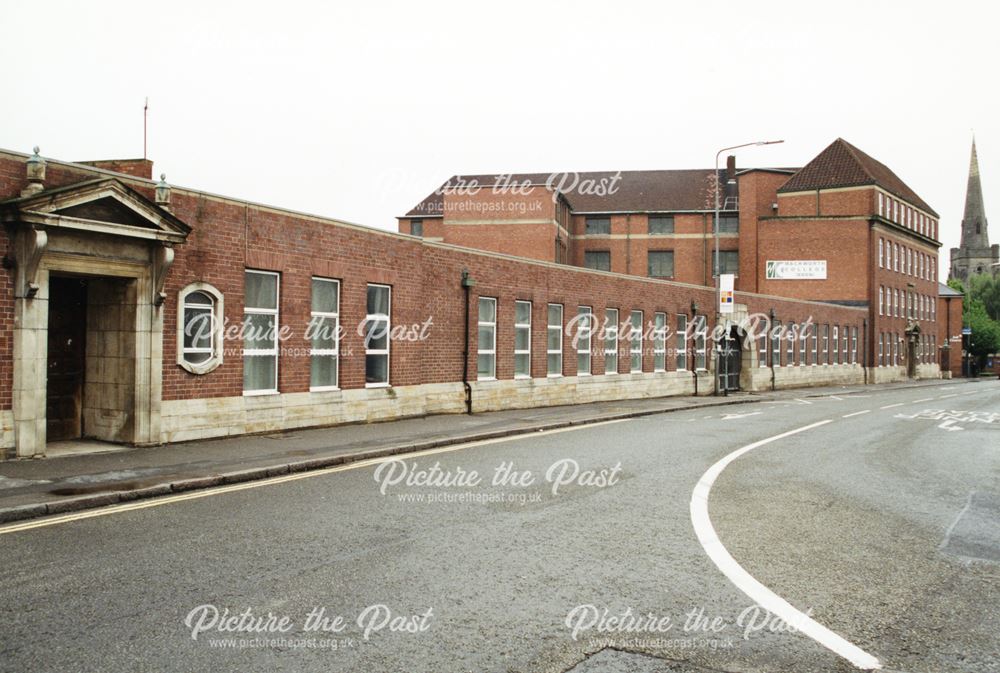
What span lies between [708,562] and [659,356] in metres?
25.7

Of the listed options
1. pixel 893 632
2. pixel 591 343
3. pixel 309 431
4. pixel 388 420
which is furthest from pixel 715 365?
pixel 893 632

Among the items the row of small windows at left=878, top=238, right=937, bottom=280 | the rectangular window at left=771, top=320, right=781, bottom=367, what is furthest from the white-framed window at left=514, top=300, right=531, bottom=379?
the row of small windows at left=878, top=238, right=937, bottom=280

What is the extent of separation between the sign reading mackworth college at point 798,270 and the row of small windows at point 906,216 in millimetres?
6436

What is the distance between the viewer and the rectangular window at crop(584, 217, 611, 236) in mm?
71938

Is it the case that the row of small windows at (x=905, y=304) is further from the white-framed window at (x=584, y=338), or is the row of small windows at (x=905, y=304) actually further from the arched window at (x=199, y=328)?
the arched window at (x=199, y=328)

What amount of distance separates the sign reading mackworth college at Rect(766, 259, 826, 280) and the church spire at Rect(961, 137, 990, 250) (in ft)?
283

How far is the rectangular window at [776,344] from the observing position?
40.9 meters

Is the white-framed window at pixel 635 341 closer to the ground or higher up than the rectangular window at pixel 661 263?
closer to the ground

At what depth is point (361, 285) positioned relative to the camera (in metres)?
17.7

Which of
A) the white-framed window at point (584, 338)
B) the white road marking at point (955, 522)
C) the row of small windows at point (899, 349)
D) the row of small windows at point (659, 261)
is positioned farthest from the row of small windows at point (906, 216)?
the white road marking at point (955, 522)

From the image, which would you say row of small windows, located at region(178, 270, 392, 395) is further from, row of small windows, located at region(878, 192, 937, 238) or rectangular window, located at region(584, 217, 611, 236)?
rectangular window, located at region(584, 217, 611, 236)

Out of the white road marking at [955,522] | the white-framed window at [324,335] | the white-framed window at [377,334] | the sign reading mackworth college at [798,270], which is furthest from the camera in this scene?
the sign reading mackworth college at [798,270]

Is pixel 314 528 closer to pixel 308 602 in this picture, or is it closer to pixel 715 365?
pixel 308 602

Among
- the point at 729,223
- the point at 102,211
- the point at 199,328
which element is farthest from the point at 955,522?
the point at 729,223
